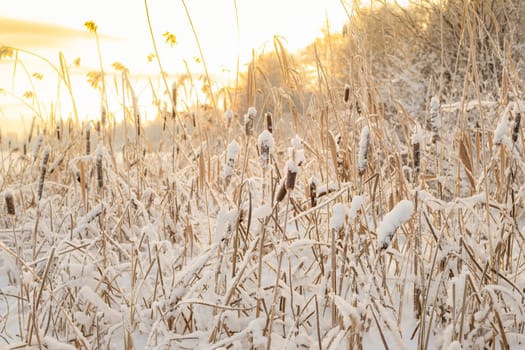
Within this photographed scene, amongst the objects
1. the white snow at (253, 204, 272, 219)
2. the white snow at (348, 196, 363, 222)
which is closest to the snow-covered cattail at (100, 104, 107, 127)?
the white snow at (253, 204, 272, 219)

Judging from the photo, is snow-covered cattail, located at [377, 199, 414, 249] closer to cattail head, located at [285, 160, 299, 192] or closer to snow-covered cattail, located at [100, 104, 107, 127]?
cattail head, located at [285, 160, 299, 192]

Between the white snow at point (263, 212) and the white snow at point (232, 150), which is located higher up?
the white snow at point (232, 150)

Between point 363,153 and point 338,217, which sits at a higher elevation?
point 363,153

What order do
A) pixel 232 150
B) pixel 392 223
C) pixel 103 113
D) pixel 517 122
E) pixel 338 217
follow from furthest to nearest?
pixel 103 113, pixel 232 150, pixel 517 122, pixel 338 217, pixel 392 223

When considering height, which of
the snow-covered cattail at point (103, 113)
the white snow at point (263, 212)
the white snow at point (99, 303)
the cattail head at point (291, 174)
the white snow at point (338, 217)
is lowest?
the white snow at point (99, 303)

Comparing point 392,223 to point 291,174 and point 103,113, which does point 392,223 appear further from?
point 103,113

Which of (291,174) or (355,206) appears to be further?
(355,206)

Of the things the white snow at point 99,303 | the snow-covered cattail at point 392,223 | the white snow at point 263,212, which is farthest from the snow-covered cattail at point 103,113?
the snow-covered cattail at point 392,223

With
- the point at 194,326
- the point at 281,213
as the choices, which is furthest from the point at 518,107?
the point at 194,326

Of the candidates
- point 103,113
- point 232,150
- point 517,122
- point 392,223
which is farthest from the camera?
point 103,113

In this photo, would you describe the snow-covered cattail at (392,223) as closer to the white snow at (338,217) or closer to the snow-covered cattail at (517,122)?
the white snow at (338,217)

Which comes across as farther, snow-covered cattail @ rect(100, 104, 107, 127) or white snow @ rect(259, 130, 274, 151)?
snow-covered cattail @ rect(100, 104, 107, 127)

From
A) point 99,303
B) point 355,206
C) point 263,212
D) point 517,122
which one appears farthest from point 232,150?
point 517,122

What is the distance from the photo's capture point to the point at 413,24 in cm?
418
